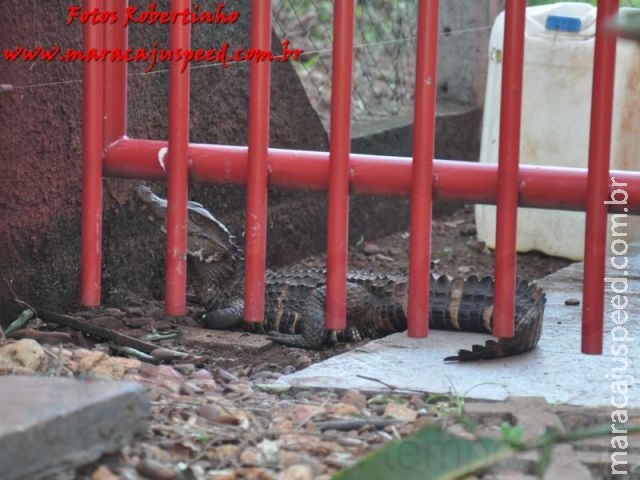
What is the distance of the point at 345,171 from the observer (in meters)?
3.17

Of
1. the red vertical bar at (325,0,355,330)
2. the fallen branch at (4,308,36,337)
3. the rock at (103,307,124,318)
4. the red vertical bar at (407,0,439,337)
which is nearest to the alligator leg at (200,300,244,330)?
the rock at (103,307,124,318)

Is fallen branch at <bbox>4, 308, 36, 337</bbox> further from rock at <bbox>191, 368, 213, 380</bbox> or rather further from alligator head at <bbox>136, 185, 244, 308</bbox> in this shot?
alligator head at <bbox>136, 185, 244, 308</bbox>

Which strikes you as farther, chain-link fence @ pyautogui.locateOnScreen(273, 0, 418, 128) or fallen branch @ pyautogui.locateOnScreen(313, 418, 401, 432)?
chain-link fence @ pyautogui.locateOnScreen(273, 0, 418, 128)

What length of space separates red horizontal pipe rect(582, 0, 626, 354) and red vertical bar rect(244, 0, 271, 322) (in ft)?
2.70

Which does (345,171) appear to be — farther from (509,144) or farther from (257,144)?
(509,144)

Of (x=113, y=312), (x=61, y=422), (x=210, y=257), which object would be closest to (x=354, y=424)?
(x=61, y=422)

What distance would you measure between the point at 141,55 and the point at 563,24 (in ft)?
5.95

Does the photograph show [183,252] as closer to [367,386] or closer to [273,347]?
[367,386]

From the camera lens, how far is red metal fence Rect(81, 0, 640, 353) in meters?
3.08

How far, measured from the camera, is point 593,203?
10.1ft

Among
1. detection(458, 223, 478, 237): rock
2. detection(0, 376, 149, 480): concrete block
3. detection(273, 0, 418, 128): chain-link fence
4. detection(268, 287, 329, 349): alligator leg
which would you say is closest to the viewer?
detection(0, 376, 149, 480): concrete block

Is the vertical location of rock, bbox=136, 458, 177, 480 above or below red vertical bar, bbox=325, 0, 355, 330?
below

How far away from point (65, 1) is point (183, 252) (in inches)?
37.8

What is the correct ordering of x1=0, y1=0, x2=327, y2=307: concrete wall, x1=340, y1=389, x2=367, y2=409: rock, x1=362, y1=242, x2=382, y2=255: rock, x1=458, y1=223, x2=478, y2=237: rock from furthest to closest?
x1=458, y1=223, x2=478, y2=237: rock, x1=362, y1=242, x2=382, y2=255: rock, x1=0, y1=0, x2=327, y2=307: concrete wall, x1=340, y1=389, x2=367, y2=409: rock
